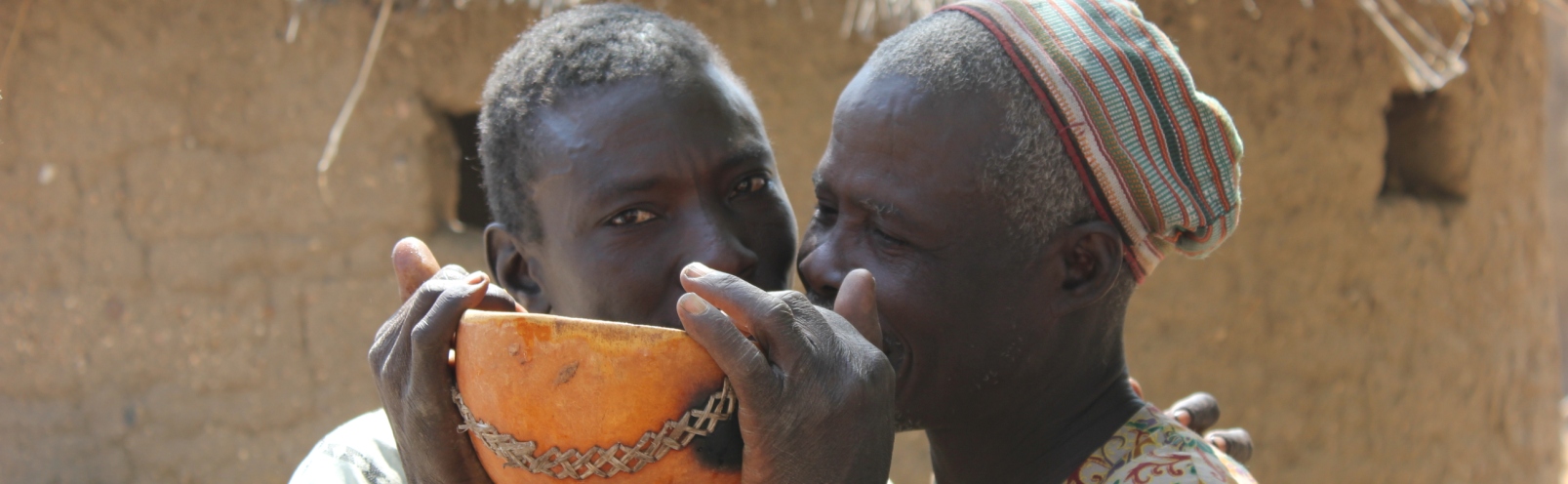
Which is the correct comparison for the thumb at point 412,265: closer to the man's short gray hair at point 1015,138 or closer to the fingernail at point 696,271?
the fingernail at point 696,271

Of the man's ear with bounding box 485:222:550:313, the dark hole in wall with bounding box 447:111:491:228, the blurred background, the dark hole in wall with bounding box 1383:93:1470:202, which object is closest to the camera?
the man's ear with bounding box 485:222:550:313

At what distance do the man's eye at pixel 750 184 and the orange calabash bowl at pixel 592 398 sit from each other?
0.94 meters

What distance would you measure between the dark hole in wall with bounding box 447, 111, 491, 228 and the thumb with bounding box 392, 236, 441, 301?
2.54 meters

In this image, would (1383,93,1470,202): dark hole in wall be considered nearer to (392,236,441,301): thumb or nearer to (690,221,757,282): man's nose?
(690,221,757,282): man's nose

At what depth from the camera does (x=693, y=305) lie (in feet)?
3.80

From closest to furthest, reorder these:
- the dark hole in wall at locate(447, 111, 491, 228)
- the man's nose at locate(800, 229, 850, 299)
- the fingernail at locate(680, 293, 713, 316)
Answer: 1. the fingernail at locate(680, 293, 713, 316)
2. the man's nose at locate(800, 229, 850, 299)
3. the dark hole in wall at locate(447, 111, 491, 228)

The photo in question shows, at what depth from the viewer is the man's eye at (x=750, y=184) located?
6.99ft

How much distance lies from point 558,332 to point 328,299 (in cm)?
267

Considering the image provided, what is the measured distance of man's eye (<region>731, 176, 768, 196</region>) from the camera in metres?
2.13

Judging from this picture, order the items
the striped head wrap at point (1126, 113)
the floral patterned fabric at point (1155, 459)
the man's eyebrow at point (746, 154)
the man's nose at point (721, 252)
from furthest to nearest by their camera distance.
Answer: the man's eyebrow at point (746, 154) < the man's nose at point (721, 252) < the striped head wrap at point (1126, 113) < the floral patterned fabric at point (1155, 459)

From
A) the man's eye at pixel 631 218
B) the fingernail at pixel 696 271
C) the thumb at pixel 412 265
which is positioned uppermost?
the thumb at pixel 412 265

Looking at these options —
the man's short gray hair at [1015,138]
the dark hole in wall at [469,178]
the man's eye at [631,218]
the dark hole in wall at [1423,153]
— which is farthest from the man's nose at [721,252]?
the dark hole in wall at [1423,153]

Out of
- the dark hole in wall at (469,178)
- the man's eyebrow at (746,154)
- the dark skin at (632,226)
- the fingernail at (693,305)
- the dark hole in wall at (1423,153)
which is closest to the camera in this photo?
the fingernail at (693,305)

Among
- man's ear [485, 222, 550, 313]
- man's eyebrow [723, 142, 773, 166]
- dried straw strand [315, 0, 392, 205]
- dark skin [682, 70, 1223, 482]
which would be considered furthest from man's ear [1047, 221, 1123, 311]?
dried straw strand [315, 0, 392, 205]
